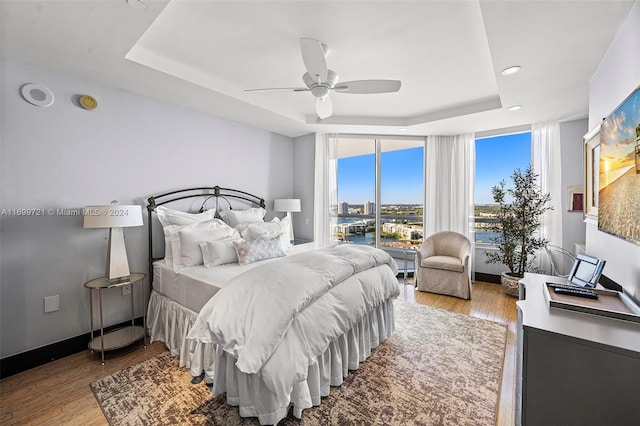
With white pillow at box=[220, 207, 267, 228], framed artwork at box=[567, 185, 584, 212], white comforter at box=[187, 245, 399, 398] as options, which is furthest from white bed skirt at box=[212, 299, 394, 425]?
framed artwork at box=[567, 185, 584, 212]

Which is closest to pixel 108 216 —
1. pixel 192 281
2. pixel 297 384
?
pixel 192 281

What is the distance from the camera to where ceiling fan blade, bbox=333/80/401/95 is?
7.74 feet

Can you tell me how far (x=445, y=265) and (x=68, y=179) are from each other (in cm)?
446

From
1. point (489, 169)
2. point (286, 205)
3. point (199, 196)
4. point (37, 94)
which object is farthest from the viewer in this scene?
point (489, 169)

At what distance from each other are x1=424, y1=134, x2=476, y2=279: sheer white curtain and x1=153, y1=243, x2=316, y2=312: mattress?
3.32m

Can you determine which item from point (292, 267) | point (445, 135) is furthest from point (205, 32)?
point (445, 135)

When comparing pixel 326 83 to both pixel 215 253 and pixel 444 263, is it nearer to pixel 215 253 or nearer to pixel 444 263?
pixel 215 253

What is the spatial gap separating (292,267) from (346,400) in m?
0.98

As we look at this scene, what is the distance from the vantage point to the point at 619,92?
6.07ft

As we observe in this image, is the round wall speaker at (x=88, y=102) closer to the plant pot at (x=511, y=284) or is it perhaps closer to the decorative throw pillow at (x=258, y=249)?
the decorative throw pillow at (x=258, y=249)

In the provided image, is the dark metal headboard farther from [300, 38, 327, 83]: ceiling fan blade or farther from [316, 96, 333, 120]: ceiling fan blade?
[300, 38, 327, 83]: ceiling fan blade

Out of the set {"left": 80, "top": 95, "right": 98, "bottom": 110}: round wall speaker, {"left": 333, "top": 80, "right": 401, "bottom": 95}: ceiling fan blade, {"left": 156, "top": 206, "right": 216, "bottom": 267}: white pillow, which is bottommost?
{"left": 156, "top": 206, "right": 216, "bottom": 267}: white pillow

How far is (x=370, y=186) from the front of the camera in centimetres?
509

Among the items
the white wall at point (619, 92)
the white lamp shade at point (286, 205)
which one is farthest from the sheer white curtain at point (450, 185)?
the white lamp shade at point (286, 205)
